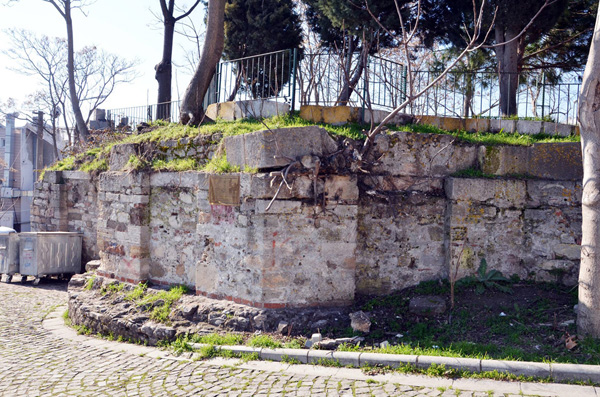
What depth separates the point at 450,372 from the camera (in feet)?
14.6

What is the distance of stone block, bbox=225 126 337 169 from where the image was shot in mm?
5883

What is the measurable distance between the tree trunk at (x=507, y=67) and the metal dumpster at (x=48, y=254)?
9.65 metres

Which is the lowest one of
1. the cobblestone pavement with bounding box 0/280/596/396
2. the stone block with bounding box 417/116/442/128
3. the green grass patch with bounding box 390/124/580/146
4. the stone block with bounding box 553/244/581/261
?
the cobblestone pavement with bounding box 0/280/596/396

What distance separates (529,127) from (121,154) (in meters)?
6.47

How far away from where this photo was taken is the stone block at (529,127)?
286 inches

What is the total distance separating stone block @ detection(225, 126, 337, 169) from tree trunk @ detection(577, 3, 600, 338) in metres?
2.81

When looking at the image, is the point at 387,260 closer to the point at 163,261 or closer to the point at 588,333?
the point at 588,333

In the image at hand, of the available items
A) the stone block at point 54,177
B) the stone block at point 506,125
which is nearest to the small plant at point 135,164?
the stone block at point 54,177

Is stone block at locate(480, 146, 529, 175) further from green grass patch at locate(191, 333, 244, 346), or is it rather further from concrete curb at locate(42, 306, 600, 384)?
green grass patch at locate(191, 333, 244, 346)

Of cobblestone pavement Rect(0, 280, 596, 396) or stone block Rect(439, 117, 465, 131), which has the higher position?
stone block Rect(439, 117, 465, 131)

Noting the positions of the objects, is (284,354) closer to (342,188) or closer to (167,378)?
(167,378)

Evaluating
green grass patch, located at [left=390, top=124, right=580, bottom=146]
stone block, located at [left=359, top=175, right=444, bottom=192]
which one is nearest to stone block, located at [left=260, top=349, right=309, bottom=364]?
stone block, located at [left=359, top=175, right=444, bottom=192]

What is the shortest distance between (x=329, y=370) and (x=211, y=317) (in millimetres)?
1924

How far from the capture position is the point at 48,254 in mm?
10898
